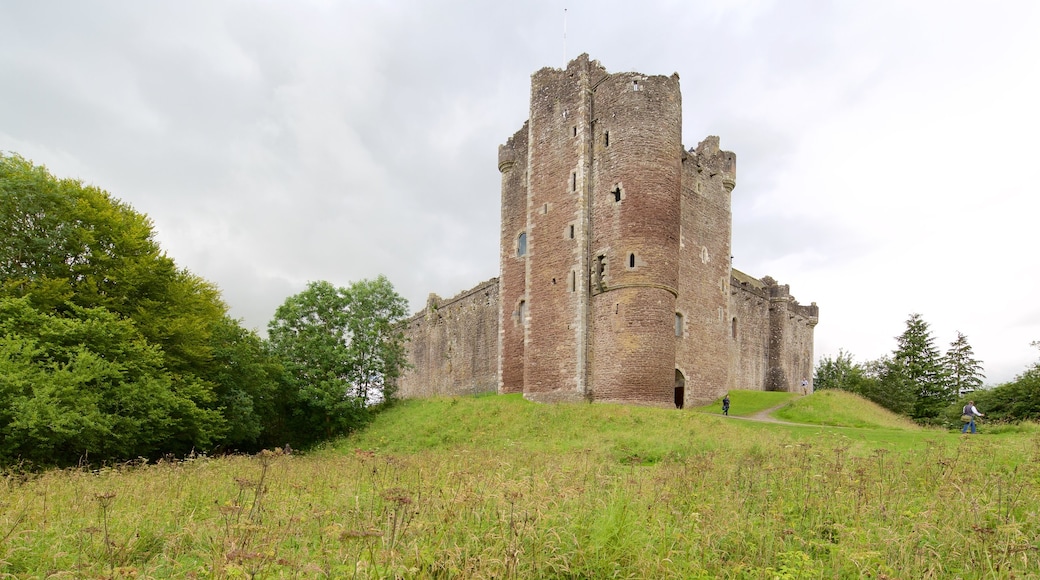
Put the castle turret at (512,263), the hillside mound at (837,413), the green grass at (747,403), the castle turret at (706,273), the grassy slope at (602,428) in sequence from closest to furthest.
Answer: the grassy slope at (602,428) → the hillside mound at (837,413) → the green grass at (747,403) → the castle turret at (706,273) → the castle turret at (512,263)

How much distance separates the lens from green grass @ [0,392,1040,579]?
5.04 m

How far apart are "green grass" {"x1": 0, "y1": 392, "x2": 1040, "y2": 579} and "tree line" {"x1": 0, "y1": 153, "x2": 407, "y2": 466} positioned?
7441mm

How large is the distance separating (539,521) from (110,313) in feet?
62.5

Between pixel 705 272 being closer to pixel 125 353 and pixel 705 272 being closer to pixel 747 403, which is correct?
pixel 747 403

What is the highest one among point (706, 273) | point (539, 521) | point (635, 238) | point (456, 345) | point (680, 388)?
point (635, 238)

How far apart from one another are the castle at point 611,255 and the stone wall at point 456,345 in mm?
273

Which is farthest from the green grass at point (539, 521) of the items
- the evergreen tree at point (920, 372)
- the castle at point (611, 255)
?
the evergreen tree at point (920, 372)

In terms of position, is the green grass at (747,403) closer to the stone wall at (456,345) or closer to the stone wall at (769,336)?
the stone wall at (769,336)

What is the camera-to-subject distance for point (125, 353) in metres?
18.9

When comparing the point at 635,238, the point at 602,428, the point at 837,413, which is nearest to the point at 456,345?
the point at 635,238

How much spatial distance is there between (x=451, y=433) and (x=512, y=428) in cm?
281

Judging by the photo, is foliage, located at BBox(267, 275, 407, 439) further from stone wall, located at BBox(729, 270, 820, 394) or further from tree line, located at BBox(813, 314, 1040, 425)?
tree line, located at BBox(813, 314, 1040, 425)

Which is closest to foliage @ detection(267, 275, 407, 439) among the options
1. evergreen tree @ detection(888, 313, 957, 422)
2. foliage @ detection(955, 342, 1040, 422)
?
foliage @ detection(955, 342, 1040, 422)

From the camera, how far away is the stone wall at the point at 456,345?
1515 inches
